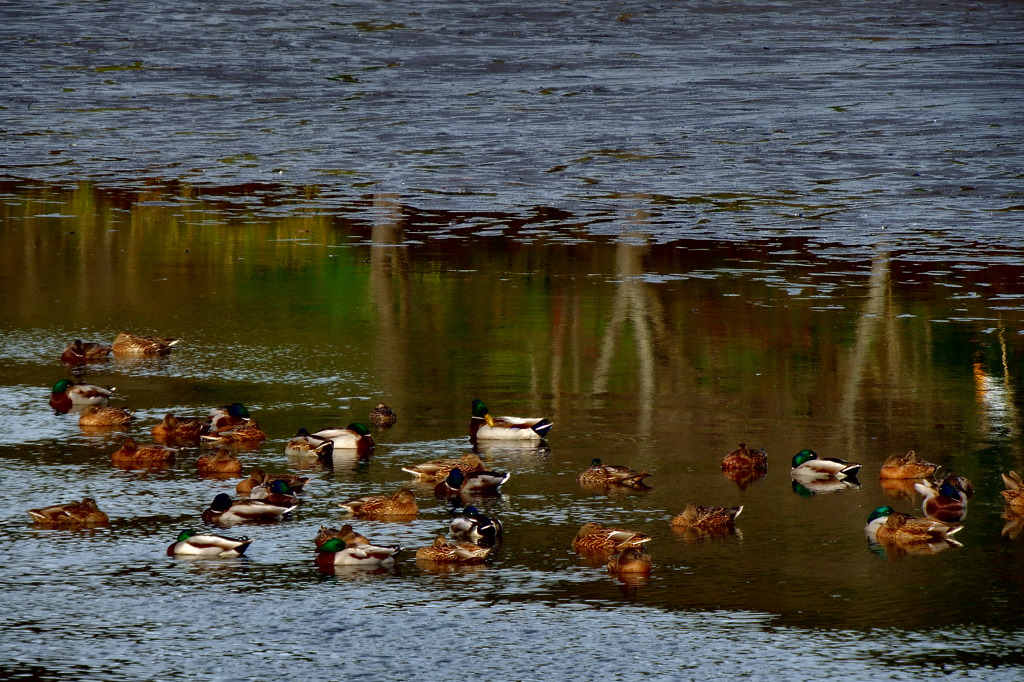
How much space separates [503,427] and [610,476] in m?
1.53

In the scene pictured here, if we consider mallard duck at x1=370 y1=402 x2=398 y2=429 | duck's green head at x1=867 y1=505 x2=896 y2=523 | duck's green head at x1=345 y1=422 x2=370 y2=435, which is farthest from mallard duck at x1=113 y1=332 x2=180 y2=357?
duck's green head at x1=867 y1=505 x2=896 y2=523

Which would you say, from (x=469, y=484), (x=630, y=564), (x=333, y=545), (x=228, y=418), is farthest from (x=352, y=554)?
(x=228, y=418)

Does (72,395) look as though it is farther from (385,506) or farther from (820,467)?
(820,467)

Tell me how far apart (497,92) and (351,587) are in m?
27.2

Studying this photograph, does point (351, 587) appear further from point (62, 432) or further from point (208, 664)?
point (62, 432)

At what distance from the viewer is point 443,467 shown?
40.5ft

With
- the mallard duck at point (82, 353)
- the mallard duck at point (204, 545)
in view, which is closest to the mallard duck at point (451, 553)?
the mallard duck at point (204, 545)

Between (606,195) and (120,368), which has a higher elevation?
(606,195)

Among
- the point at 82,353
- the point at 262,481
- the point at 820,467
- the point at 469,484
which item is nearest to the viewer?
the point at 262,481

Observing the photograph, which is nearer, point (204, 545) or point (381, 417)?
point (204, 545)

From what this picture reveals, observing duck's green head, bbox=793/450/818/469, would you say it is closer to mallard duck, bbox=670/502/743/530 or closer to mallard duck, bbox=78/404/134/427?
mallard duck, bbox=670/502/743/530

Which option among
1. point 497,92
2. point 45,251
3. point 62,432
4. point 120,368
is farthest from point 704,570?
point 497,92

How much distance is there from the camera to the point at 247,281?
20.1m

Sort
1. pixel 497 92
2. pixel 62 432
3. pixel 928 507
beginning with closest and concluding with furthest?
pixel 928 507, pixel 62 432, pixel 497 92
